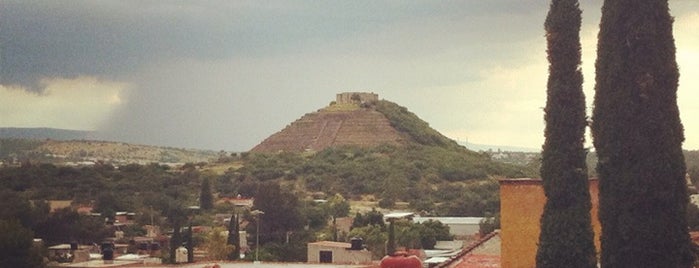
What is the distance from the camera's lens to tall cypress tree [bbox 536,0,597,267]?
14141mm

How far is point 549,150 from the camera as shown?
14547mm

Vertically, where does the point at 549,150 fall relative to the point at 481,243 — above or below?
above

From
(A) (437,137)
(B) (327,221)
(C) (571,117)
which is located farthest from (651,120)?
(A) (437,137)

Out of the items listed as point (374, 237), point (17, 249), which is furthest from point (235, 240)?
point (17, 249)

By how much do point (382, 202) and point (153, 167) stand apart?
85.6 feet

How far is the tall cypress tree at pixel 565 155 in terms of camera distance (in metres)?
14.1

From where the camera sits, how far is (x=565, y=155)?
47.2ft

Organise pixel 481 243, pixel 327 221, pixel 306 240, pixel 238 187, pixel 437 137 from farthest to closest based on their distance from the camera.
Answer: pixel 437 137
pixel 238 187
pixel 327 221
pixel 306 240
pixel 481 243

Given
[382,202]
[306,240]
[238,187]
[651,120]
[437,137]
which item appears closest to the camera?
[651,120]

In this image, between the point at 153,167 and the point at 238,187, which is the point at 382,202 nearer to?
the point at 238,187

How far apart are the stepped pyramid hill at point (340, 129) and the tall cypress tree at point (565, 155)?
97.1m

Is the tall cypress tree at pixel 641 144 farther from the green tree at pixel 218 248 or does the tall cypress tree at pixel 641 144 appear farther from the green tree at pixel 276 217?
the green tree at pixel 276 217

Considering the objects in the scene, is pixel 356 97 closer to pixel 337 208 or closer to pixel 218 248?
pixel 337 208

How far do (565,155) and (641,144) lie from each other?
1148mm
